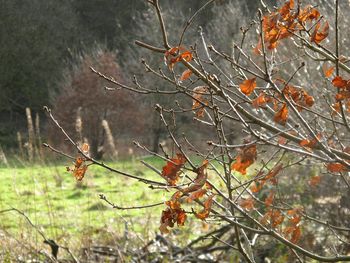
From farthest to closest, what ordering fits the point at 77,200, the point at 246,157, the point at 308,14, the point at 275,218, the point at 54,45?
1. the point at 54,45
2. the point at 77,200
3. the point at 275,218
4. the point at 308,14
5. the point at 246,157

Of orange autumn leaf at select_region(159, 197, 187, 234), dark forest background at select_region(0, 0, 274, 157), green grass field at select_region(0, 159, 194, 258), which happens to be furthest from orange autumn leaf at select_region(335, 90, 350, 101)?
dark forest background at select_region(0, 0, 274, 157)

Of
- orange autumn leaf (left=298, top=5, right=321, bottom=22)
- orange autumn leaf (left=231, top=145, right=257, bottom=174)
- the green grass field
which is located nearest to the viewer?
orange autumn leaf (left=231, top=145, right=257, bottom=174)

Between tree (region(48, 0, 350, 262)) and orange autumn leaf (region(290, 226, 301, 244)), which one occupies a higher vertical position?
tree (region(48, 0, 350, 262))

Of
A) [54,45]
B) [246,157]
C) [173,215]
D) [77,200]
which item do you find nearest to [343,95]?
[246,157]

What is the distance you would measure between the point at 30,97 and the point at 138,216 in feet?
61.2

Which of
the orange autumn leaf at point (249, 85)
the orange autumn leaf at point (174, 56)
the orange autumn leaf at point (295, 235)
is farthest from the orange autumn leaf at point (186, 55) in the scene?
the orange autumn leaf at point (295, 235)

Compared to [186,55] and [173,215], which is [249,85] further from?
[173,215]

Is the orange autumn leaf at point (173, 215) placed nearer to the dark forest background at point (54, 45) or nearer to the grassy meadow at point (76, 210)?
the grassy meadow at point (76, 210)

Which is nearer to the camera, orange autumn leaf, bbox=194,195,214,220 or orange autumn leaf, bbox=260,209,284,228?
orange autumn leaf, bbox=194,195,214,220

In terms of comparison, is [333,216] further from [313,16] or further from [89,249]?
[313,16]

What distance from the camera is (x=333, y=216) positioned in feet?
17.7

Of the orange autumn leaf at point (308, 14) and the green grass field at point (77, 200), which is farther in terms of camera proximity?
the green grass field at point (77, 200)

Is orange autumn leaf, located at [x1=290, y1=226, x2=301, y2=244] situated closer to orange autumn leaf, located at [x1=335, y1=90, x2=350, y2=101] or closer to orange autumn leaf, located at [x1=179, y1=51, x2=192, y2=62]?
orange autumn leaf, located at [x1=335, y1=90, x2=350, y2=101]

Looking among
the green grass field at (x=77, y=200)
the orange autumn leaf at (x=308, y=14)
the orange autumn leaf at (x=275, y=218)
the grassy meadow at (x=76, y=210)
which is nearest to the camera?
the orange autumn leaf at (x=308, y=14)
